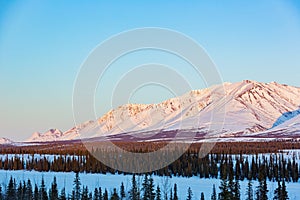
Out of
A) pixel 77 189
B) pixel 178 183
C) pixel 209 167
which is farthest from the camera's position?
pixel 209 167

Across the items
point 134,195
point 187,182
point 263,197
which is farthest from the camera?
point 187,182

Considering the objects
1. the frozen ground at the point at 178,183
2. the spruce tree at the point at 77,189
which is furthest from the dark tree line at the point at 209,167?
the spruce tree at the point at 77,189

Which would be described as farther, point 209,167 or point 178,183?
point 209,167

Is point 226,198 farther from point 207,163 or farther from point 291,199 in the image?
point 207,163

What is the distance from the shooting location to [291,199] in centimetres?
4881

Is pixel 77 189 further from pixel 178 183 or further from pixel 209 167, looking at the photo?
pixel 209 167

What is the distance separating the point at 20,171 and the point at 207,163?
3245 cm

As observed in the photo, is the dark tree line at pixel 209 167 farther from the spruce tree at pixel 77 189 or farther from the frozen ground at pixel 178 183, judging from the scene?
the spruce tree at pixel 77 189

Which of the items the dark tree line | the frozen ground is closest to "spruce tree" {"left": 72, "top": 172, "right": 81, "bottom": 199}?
the frozen ground

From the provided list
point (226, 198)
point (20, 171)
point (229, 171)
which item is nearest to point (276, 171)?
point (229, 171)

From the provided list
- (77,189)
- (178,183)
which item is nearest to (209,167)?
(178,183)

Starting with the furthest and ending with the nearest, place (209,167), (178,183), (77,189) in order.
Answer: (209,167)
(178,183)
(77,189)

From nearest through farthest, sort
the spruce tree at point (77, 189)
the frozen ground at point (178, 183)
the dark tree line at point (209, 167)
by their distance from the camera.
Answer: the spruce tree at point (77, 189)
the frozen ground at point (178, 183)
the dark tree line at point (209, 167)

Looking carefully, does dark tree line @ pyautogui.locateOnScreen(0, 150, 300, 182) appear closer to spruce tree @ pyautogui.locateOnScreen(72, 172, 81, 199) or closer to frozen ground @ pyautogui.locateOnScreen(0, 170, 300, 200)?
frozen ground @ pyautogui.locateOnScreen(0, 170, 300, 200)
